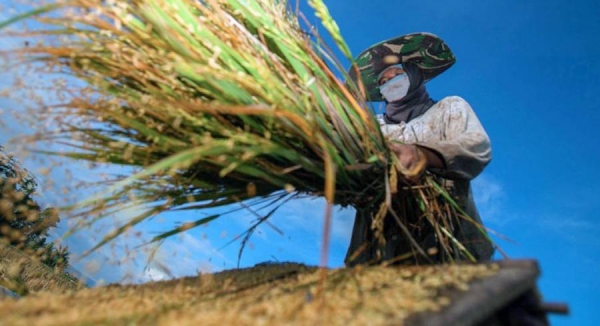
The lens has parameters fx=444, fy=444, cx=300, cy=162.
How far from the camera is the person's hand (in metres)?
0.97

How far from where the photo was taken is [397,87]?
6.10ft

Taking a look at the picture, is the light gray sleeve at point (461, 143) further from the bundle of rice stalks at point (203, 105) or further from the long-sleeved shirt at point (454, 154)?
the bundle of rice stalks at point (203, 105)

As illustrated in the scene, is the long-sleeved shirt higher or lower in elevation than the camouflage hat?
lower

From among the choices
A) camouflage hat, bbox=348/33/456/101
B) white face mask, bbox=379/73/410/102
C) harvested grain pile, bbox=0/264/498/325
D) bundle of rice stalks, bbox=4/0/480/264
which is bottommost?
harvested grain pile, bbox=0/264/498/325

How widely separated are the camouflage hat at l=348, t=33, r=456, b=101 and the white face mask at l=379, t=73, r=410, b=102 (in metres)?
0.08

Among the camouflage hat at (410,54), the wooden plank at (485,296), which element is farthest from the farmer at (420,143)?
the wooden plank at (485,296)

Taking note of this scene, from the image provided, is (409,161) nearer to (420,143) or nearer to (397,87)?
(420,143)

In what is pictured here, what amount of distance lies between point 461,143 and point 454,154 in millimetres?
81

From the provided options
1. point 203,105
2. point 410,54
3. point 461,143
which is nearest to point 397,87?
point 410,54

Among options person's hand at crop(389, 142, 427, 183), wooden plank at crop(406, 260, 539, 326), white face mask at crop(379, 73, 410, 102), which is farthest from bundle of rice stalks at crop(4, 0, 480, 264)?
white face mask at crop(379, 73, 410, 102)

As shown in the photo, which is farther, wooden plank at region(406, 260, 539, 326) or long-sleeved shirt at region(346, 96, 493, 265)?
long-sleeved shirt at region(346, 96, 493, 265)

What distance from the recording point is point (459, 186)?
4.35ft

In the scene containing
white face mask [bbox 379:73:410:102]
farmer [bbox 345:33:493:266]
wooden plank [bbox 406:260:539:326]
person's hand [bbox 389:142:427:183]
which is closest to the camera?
wooden plank [bbox 406:260:539:326]

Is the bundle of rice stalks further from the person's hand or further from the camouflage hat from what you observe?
the camouflage hat
